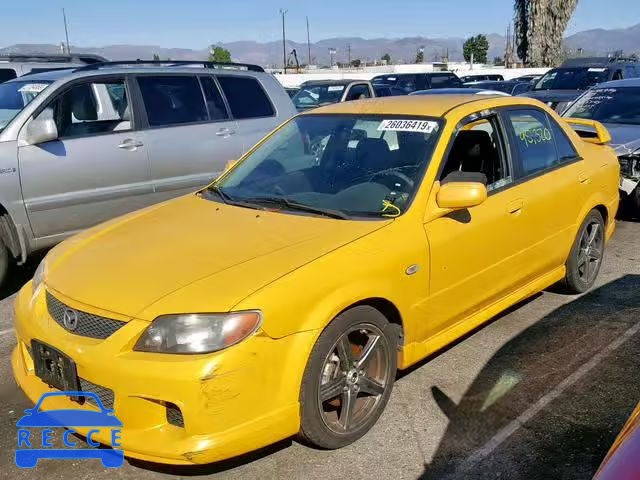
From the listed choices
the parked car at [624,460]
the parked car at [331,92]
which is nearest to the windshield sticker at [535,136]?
the parked car at [624,460]

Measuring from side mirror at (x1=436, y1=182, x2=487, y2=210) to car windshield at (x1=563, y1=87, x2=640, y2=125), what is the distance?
18.3ft

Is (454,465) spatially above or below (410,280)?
below

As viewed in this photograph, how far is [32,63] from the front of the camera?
33.9ft

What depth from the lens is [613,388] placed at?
11.9ft

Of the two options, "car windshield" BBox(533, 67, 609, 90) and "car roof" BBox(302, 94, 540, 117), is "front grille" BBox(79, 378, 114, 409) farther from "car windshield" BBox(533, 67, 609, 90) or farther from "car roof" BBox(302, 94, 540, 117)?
"car windshield" BBox(533, 67, 609, 90)

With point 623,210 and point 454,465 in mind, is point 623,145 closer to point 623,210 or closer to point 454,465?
point 623,210

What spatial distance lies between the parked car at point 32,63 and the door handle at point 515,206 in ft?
25.5

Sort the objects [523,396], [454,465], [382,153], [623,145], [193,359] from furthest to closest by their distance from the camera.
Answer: [623,145] < [382,153] < [523,396] < [454,465] < [193,359]

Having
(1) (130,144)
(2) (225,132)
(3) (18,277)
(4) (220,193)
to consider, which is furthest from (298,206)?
(3) (18,277)

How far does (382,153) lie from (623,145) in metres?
4.43

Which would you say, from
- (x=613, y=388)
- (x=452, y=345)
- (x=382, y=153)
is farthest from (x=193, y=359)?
(x=613, y=388)

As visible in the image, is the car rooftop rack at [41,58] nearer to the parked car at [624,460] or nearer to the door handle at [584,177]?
the door handle at [584,177]

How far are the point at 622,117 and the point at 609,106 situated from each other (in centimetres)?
33

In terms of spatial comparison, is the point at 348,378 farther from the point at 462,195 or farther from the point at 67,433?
the point at 67,433
